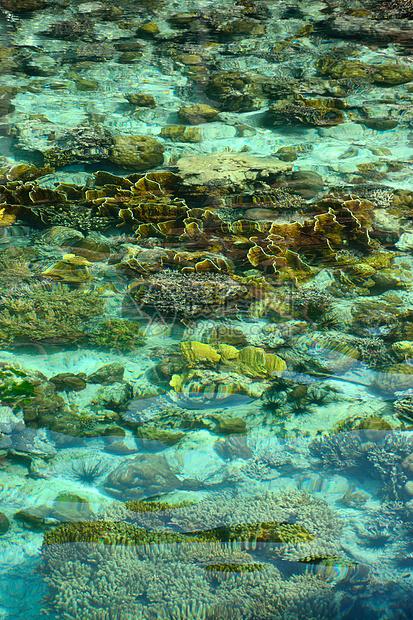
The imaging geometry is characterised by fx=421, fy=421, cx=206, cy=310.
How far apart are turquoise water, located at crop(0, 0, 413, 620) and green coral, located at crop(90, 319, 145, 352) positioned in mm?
17

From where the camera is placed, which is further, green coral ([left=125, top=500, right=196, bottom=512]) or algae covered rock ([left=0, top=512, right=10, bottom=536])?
green coral ([left=125, top=500, right=196, bottom=512])

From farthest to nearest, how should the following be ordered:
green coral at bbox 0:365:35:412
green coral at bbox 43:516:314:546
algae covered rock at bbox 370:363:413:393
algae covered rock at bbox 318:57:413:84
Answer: algae covered rock at bbox 318:57:413:84, algae covered rock at bbox 370:363:413:393, green coral at bbox 0:365:35:412, green coral at bbox 43:516:314:546

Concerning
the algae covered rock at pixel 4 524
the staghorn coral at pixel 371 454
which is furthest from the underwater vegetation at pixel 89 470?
the staghorn coral at pixel 371 454

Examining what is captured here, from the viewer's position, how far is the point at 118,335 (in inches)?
139

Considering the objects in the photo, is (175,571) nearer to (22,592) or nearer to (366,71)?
(22,592)

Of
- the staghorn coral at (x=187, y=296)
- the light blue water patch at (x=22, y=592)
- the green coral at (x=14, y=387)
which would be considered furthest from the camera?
the staghorn coral at (x=187, y=296)

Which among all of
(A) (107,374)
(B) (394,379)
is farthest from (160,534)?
(B) (394,379)

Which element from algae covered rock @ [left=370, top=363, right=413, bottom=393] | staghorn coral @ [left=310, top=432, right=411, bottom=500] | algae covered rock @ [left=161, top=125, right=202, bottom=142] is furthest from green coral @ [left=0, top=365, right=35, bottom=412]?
algae covered rock @ [left=161, top=125, right=202, bottom=142]

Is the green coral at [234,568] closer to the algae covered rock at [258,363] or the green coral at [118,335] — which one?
the algae covered rock at [258,363]

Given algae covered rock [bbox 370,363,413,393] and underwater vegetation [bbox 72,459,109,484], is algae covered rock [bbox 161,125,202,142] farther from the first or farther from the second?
underwater vegetation [bbox 72,459,109,484]

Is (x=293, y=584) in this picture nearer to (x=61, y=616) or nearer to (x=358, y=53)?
(x=61, y=616)

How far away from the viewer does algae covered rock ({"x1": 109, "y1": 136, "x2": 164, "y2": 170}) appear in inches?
231

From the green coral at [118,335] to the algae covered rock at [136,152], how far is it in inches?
122

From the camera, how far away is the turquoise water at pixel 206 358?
2193 mm
